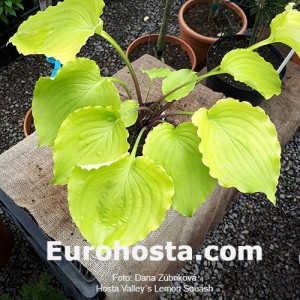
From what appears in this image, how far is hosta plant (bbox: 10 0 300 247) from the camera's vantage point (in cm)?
77

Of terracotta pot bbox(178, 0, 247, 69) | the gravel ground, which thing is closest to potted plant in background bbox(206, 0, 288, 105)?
terracotta pot bbox(178, 0, 247, 69)

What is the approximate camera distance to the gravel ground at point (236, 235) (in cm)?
146

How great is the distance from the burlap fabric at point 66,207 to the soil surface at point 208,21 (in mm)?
597

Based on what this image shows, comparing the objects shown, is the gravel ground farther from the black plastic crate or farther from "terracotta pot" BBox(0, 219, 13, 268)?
Answer: the black plastic crate

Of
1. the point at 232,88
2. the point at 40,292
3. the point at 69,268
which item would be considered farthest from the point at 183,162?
the point at 40,292

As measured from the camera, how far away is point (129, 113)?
37.9 inches

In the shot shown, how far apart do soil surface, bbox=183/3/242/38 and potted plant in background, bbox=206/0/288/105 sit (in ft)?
0.64

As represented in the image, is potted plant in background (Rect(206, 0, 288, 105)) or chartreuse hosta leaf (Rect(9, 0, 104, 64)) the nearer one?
chartreuse hosta leaf (Rect(9, 0, 104, 64))

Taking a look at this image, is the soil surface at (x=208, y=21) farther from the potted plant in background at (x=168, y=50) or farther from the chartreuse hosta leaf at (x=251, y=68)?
the chartreuse hosta leaf at (x=251, y=68)

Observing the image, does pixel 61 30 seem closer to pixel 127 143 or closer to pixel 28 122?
pixel 127 143

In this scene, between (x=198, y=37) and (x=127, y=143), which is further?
(x=198, y=37)

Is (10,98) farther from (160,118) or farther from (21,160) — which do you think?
(160,118)

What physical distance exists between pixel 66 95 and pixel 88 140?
0.45 feet

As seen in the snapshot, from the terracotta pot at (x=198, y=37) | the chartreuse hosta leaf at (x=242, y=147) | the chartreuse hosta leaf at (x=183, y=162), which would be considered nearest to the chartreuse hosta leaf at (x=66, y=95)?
the chartreuse hosta leaf at (x=183, y=162)
